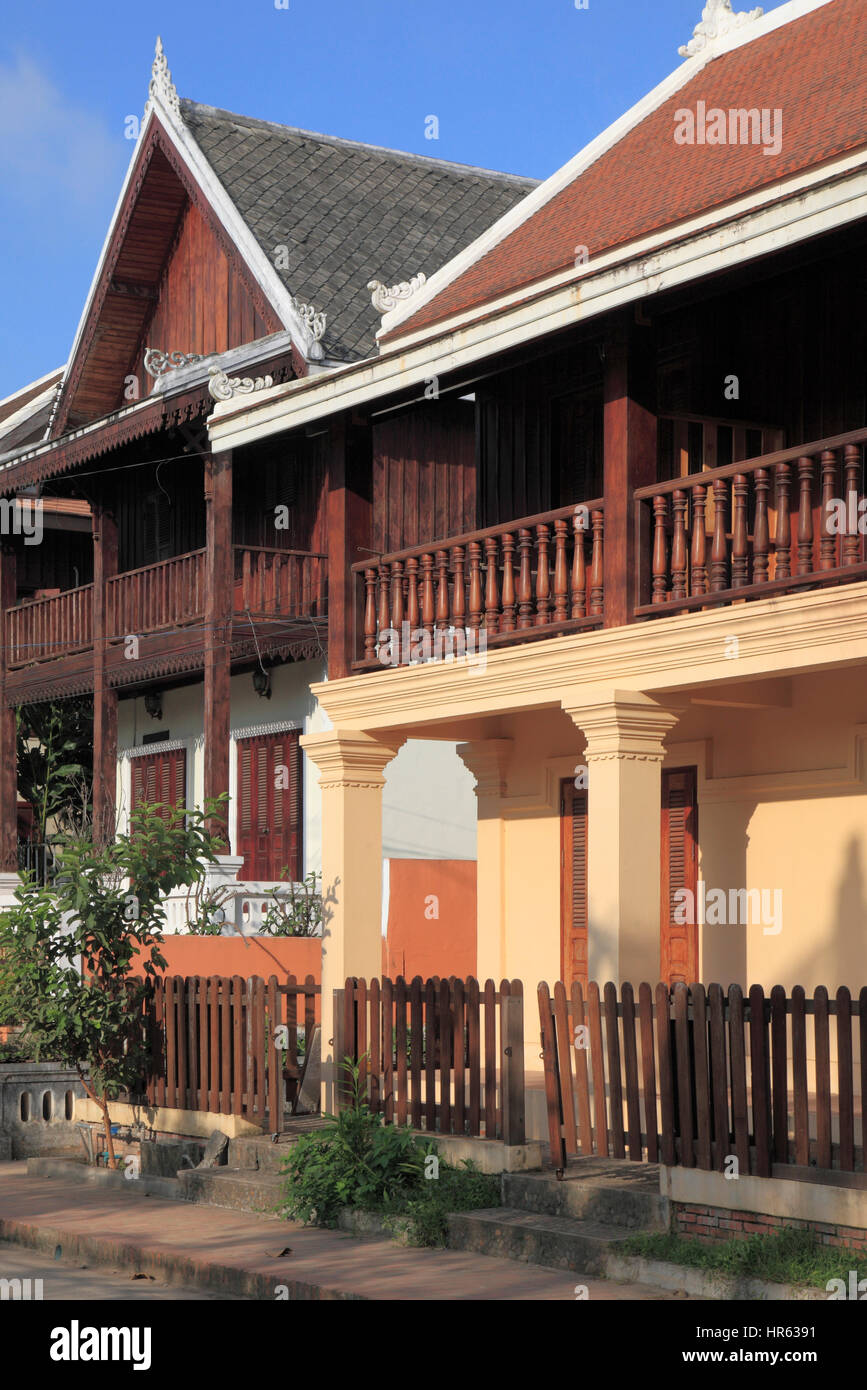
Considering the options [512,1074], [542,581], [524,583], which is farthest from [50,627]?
[512,1074]

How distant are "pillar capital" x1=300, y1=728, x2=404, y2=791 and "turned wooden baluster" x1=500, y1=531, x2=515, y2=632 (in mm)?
1635

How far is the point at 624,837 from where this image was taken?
34.5 ft

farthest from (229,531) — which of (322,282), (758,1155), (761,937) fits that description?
(758,1155)

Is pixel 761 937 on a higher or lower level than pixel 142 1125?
higher

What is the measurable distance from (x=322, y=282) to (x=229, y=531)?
3.09m

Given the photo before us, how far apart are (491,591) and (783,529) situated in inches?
102

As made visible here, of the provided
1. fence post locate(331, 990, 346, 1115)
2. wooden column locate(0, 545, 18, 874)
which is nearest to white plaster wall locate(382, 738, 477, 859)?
wooden column locate(0, 545, 18, 874)

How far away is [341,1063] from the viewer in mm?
11219

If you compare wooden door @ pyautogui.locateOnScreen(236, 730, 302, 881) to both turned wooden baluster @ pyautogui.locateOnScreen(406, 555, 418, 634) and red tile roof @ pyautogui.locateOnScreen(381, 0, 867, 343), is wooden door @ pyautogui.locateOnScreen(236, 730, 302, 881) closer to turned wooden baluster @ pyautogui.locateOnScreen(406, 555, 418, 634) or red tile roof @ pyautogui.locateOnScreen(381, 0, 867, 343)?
red tile roof @ pyautogui.locateOnScreen(381, 0, 867, 343)

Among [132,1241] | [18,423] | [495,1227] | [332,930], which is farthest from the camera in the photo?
[18,423]

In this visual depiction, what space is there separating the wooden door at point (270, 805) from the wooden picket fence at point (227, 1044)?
660 cm

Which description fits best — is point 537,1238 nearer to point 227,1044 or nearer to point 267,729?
point 227,1044

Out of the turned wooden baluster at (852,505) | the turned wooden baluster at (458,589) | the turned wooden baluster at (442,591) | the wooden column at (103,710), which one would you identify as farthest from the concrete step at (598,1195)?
the wooden column at (103,710)

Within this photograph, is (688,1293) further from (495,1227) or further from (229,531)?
(229,531)
